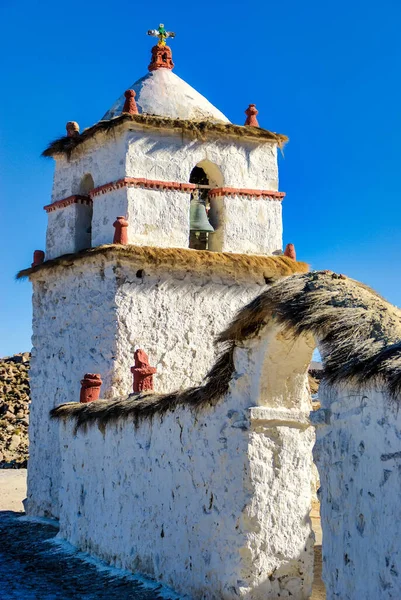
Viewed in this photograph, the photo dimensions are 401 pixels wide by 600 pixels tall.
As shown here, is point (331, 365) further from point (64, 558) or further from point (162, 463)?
point (64, 558)

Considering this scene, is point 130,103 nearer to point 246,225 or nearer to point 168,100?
point 168,100

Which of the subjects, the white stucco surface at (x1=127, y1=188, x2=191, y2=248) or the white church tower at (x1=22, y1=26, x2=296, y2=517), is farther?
the white stucco surface at (x1=127, y1=188, x2=191, y2=248)

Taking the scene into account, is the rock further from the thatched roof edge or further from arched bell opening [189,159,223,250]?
arched bell opening [189,159,223,250]

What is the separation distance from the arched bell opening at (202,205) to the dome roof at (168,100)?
2.74 ft

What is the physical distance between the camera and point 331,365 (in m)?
6.12

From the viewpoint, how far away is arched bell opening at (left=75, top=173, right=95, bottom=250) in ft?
48.2

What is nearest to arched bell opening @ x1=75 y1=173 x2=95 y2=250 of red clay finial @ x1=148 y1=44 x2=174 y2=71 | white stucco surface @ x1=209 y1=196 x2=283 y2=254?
white stucco surface @ x1=209 y1=196 x2=283 y2=254

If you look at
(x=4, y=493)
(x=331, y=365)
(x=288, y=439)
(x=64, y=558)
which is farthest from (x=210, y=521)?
(x=4, y=493)

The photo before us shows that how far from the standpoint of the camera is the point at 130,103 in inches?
542

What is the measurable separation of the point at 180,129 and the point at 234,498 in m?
7.44

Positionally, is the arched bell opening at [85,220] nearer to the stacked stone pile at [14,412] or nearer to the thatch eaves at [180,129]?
the thatch eaves at [180,129]

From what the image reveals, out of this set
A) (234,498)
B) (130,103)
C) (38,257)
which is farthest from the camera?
(38,257)

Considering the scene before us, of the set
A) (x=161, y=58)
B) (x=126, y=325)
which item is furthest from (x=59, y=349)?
(x=161, y=58)

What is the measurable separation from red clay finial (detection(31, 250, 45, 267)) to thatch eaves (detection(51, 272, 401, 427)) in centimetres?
737
